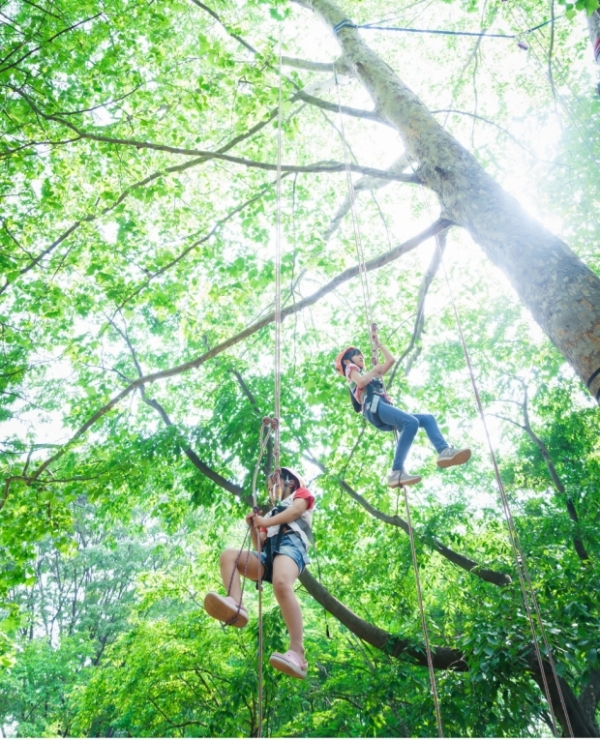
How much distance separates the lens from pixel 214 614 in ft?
8.43

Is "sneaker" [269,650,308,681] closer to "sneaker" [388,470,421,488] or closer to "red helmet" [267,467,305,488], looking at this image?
"red helmet" [267,467,305,488]

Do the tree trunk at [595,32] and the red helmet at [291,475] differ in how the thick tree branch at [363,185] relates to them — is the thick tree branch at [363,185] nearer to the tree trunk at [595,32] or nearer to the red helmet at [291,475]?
the tree trunk at [595,32]

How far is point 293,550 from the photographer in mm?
2803

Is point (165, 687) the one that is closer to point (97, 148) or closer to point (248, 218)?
point (248, 218)

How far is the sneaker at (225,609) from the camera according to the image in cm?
253

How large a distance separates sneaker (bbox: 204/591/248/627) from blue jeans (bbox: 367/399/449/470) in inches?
52.6

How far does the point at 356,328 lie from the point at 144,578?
208 inches

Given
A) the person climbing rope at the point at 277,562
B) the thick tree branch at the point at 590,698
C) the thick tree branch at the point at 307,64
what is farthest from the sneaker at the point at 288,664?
the thick tree branch at the point at 307,64

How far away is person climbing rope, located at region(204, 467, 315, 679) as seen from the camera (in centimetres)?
257

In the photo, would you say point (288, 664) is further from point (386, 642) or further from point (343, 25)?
point (343, 25)

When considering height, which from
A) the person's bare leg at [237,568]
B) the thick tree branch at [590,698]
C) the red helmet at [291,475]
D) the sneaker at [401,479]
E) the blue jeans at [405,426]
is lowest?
the thick tree branch at [590,698]

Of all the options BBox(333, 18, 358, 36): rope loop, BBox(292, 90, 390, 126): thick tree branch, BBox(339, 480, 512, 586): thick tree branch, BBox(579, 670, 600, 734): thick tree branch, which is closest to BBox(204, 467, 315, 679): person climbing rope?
BBox(292, 90, 390, 126): thick tree branch

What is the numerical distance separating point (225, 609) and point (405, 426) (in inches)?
64.1

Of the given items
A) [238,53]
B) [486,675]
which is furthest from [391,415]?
[238,53]
